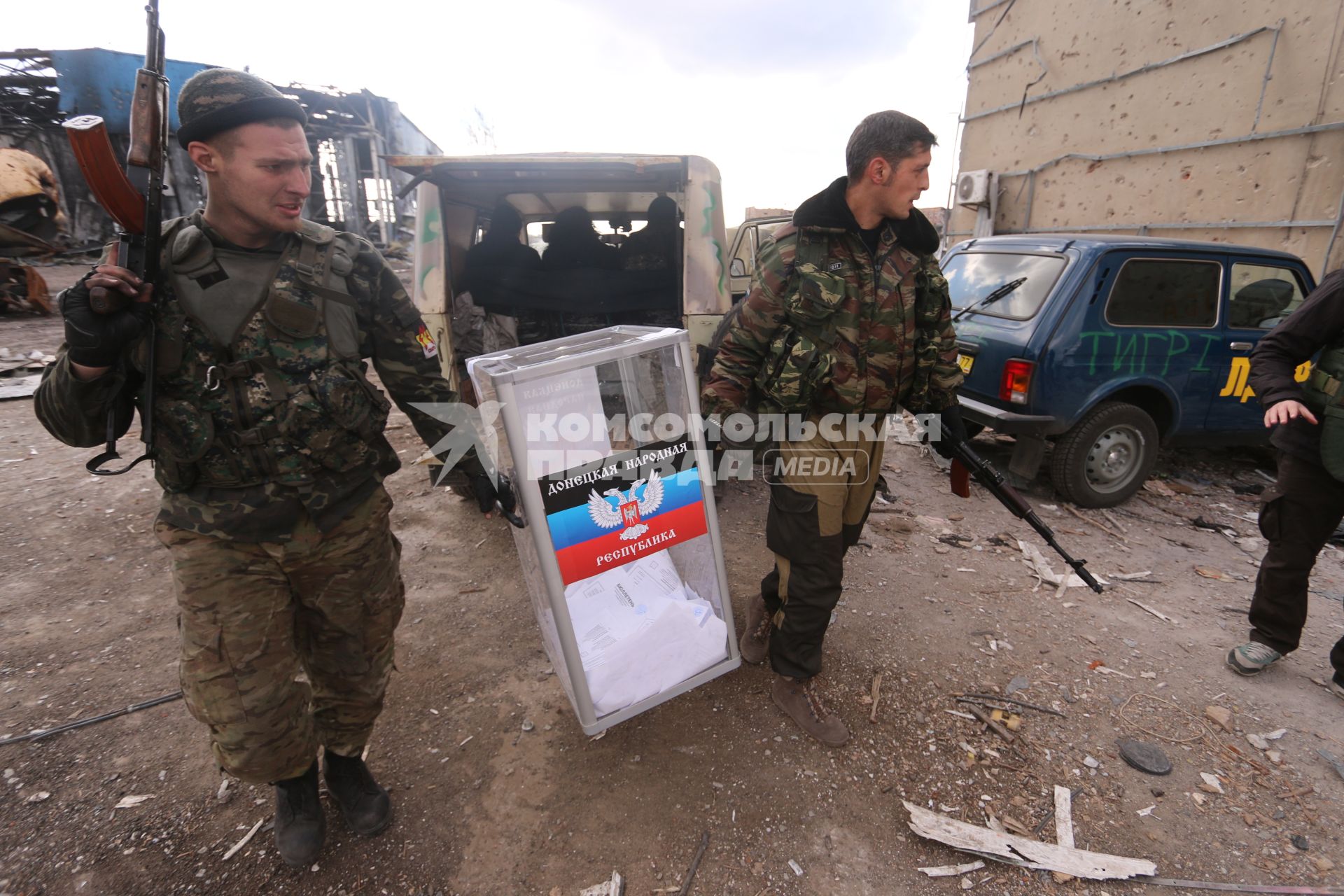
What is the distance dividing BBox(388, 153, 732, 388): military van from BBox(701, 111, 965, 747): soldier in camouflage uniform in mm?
1688

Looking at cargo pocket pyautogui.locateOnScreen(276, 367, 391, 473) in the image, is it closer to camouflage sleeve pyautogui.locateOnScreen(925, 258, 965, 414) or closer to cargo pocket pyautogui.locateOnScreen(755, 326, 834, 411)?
cargo pocket pyautogui.locateOnScreen(755, 326, 834, 411)

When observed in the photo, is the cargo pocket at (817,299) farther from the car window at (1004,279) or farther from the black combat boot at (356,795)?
the car window at (1004,279)

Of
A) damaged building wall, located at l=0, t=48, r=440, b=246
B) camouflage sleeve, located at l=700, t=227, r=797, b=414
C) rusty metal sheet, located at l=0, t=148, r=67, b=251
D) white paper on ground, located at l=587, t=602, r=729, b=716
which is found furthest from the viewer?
damaged building wall, located at l=0, t=48, r=440, b=246

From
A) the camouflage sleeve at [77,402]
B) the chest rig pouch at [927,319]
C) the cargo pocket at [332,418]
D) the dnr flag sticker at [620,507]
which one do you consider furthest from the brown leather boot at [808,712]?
the camouflage sleeve at [77,402]

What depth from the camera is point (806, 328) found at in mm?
2156

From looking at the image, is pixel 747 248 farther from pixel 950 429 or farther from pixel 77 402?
pixel 77 402

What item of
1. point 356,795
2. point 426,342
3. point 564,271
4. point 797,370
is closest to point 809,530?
point 797,370

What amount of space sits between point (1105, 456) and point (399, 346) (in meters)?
4.60

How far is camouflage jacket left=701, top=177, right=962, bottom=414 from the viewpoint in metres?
2.12

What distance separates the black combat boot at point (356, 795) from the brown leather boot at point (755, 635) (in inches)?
56.9

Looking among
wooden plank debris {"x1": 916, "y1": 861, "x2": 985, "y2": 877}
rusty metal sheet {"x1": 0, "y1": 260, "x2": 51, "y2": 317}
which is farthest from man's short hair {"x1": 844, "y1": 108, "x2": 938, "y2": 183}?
rusty metal sheet {"x1": 0, "y1": 260, "x2": 51, "y2": 317}

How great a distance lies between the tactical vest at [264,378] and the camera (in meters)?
1.54

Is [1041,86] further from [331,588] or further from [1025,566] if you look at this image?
[331,588]

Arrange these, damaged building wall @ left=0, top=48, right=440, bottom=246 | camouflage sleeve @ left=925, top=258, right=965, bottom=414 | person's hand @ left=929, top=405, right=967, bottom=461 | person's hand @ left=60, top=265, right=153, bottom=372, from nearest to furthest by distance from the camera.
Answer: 1. person's hand @ left=60, top=265, right=153, bottom=372
2. camouflage sleeve @ left=925, top=258, right=965, bottom=414
3. person's hand @ left=929, top=405, right=967, bottom=461
4. damaged building wall @ left=0, top=48, right=440, bottom=246
